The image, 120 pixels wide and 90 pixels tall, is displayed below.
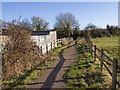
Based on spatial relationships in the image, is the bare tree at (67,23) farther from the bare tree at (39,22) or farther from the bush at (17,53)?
the bush at (17,53)

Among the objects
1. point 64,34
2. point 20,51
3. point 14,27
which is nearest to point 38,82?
point 20,51

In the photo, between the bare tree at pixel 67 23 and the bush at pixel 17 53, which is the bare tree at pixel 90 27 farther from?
the bush at pixel 17 53

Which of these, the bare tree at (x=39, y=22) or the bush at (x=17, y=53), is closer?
the bush at (x=17, y=53)

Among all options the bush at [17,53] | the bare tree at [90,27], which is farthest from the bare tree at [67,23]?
the bush at [17,53]

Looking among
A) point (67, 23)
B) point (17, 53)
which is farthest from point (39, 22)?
point (17, 53)

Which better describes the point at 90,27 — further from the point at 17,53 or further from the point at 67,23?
the point at 17,53

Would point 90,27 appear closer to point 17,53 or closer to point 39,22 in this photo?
point 39,22

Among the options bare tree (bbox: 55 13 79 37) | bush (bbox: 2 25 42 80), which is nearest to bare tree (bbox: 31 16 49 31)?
bare tree (bbox: 55 13 79 37)

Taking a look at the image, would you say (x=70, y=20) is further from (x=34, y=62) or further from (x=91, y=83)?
(x=91, y=83)

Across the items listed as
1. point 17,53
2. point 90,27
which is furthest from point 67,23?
point 17,53

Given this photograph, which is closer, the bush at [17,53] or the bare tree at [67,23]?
the bush at [17,53]

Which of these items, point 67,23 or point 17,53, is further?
point 67,23

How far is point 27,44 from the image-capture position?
11539 mm

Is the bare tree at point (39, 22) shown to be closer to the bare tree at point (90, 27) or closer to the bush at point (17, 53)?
the bare tree at point (90, 27)
